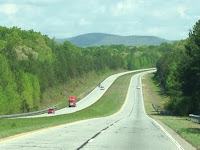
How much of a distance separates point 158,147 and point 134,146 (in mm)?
952

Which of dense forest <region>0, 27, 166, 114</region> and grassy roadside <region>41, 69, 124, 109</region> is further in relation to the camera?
grassy roadside <region>41, 69, 124, 109</region>

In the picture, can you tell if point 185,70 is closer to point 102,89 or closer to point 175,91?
point 175,91

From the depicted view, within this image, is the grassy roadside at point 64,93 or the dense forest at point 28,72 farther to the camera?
the grassy roadside at point 64,93

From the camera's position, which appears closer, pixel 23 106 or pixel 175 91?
pixel 175 91

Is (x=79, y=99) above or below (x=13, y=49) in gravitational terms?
below

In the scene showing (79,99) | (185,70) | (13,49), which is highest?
(13,49)

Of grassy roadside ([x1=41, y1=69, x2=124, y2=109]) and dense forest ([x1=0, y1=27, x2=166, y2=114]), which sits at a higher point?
dense forest ([x1=0, y1=27, x2=166, y2=114])

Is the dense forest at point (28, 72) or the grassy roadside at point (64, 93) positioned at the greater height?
the dense forest at point (28, 72)

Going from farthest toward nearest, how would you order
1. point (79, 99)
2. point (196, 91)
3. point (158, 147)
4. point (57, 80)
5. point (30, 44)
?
point (30, 44), point (57, 80), point (79, 99), point (196, 91), point (158, 147)

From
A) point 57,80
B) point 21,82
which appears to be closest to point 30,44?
point 57,80

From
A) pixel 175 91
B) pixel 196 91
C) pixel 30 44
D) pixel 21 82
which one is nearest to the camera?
pixel 196 91

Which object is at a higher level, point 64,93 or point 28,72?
point 28,72

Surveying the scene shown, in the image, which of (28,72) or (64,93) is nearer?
(28,72)

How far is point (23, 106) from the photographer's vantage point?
99688mm
